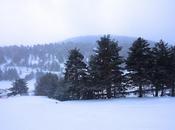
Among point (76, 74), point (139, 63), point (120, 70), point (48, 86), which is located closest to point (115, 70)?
point (120, 70)

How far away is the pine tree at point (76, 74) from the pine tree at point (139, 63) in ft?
21.2

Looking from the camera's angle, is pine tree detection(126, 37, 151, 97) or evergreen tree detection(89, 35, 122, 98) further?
evergreen tree detection(89, 35, 122, 98)

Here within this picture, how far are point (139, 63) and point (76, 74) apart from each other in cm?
908

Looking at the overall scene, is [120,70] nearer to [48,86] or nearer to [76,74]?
[76,74]

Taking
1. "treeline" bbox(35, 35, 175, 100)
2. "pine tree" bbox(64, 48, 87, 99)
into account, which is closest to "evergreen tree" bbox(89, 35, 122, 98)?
"treeline" bbox(35, 35, 175, 100)

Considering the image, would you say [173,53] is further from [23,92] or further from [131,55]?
[23,92]

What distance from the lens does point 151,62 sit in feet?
106

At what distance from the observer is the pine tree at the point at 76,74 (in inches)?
1331

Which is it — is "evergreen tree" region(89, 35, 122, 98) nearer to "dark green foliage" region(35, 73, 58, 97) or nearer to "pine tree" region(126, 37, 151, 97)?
"pine tree" region(126, 37, 151, 97)

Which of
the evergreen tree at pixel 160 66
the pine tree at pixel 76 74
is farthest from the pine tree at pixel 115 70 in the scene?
the evergreen tree at pixel 160 66

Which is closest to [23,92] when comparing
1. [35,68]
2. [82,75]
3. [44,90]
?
[44,90]

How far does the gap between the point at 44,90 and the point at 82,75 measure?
29.7 m

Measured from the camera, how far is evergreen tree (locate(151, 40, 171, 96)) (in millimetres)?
31734

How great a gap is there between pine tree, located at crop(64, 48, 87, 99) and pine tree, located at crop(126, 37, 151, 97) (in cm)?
646
